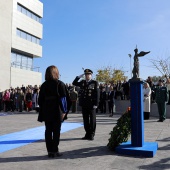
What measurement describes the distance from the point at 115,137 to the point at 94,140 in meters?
1.43

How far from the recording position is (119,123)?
21.3ft

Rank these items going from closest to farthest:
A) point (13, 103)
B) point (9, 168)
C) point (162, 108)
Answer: point (9, 168), point (162, 108), point (13, 103)

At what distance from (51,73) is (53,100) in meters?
0.57

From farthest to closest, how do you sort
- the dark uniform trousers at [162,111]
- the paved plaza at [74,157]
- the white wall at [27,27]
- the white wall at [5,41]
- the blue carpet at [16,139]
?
the white wall at [27,27] < the white wall at [5,41] < the dark uniform trousers at [162,111] < the blue carpet at [16,139] < the paved plaza at [74,157]

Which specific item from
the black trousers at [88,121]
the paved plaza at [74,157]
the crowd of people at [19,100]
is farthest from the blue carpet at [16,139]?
the crowd of people at [19,100]

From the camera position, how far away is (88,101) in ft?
25.3

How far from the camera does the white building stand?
31.9 metres

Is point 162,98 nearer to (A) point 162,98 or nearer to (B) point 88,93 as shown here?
(A) point 162,98

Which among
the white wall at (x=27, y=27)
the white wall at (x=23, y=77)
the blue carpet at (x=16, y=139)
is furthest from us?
the white wall at (x=27, y=27)

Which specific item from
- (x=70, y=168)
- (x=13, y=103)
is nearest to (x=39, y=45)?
(x=13, y=103)

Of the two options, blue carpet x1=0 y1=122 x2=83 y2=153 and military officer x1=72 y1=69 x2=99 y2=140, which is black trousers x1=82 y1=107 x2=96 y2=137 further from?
blue carpet x1=0 y1=122 x2=83 y2=153

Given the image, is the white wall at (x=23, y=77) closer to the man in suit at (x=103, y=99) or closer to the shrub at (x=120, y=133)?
the man in suit at (x=103, y=99)

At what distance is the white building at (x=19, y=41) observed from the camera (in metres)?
31.9

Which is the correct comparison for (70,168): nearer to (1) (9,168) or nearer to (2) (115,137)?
(1) (9,168)
